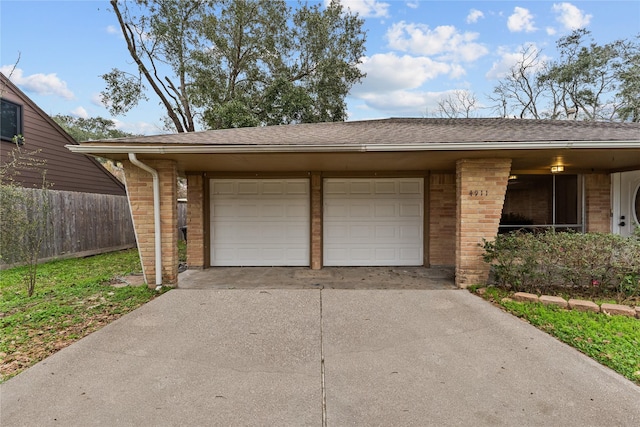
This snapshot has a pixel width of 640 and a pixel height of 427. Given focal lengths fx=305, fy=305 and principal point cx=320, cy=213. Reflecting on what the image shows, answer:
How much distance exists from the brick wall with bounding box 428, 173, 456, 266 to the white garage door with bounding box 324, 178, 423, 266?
0.85 feet

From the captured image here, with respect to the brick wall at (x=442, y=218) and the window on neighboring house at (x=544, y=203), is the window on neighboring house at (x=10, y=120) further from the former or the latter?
the window on neighboring house at (x=544, y=203)

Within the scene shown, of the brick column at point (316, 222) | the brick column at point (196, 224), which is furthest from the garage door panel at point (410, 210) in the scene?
the brick column at point (196, 224)

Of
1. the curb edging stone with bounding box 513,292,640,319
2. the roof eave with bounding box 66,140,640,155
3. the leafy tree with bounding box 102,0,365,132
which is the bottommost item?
the curb edging stone with bounding box 513,292,640,319

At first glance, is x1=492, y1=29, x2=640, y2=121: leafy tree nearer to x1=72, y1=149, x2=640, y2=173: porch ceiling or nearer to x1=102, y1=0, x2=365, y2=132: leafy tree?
x1=102, y1=0, x2=365, y2=132: leafy tree

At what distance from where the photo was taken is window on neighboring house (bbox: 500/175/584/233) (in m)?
6.89

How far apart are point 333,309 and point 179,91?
1351 centimetres

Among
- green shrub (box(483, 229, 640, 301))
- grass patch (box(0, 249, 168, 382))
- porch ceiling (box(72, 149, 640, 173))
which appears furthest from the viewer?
porch ceiling (box(72, 149, 640, 173))

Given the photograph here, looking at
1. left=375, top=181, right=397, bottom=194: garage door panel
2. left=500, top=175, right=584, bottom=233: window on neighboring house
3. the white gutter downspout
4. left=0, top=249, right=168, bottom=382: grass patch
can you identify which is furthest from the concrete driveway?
left=500, top=175, right=584, bottom=233: window on neighboring house

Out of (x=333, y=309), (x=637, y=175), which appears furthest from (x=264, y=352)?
(x=637, y=175)

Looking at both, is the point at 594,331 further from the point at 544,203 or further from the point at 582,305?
the point at 544,203

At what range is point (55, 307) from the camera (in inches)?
168

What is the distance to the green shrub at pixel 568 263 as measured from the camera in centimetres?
437

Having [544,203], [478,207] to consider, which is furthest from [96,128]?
[544,203]

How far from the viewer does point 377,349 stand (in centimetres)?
311
